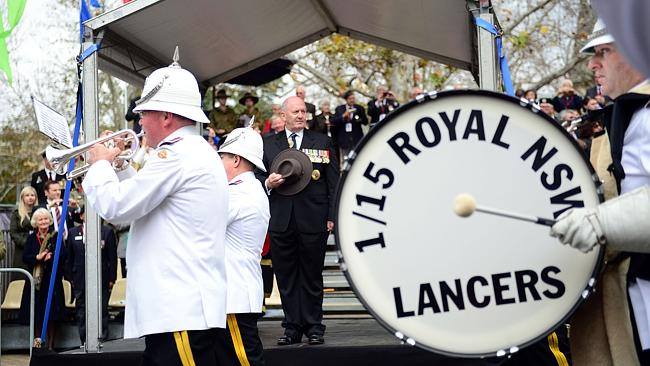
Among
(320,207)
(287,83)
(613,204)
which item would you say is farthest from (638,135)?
(287,83)

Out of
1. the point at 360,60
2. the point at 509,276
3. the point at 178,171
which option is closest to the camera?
the point at 509,276

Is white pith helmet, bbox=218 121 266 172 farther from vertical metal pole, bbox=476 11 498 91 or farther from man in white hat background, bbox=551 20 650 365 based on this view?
man in white hat background, bbox=551 20 650 365

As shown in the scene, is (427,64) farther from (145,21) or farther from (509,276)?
(509,276)

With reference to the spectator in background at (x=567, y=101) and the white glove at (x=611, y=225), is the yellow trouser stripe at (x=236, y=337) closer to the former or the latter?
the white glove at (x=611, y=225)

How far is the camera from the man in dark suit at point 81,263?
11820 mm

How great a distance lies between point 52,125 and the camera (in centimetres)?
673

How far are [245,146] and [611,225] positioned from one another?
4.24 m

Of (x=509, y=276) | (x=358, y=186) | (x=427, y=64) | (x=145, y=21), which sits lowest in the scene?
(x=509, y=276)

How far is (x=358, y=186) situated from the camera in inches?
153

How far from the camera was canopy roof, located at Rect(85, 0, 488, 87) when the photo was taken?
9.18 m

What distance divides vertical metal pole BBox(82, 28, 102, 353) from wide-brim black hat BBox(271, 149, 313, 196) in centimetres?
164

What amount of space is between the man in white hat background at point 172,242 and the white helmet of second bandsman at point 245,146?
2.33m

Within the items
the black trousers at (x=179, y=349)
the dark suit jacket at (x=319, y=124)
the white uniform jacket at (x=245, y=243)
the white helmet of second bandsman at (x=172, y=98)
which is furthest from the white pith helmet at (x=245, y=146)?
the dark suit jacket at (x=319, y=124)

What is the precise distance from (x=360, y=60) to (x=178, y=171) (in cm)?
2337
